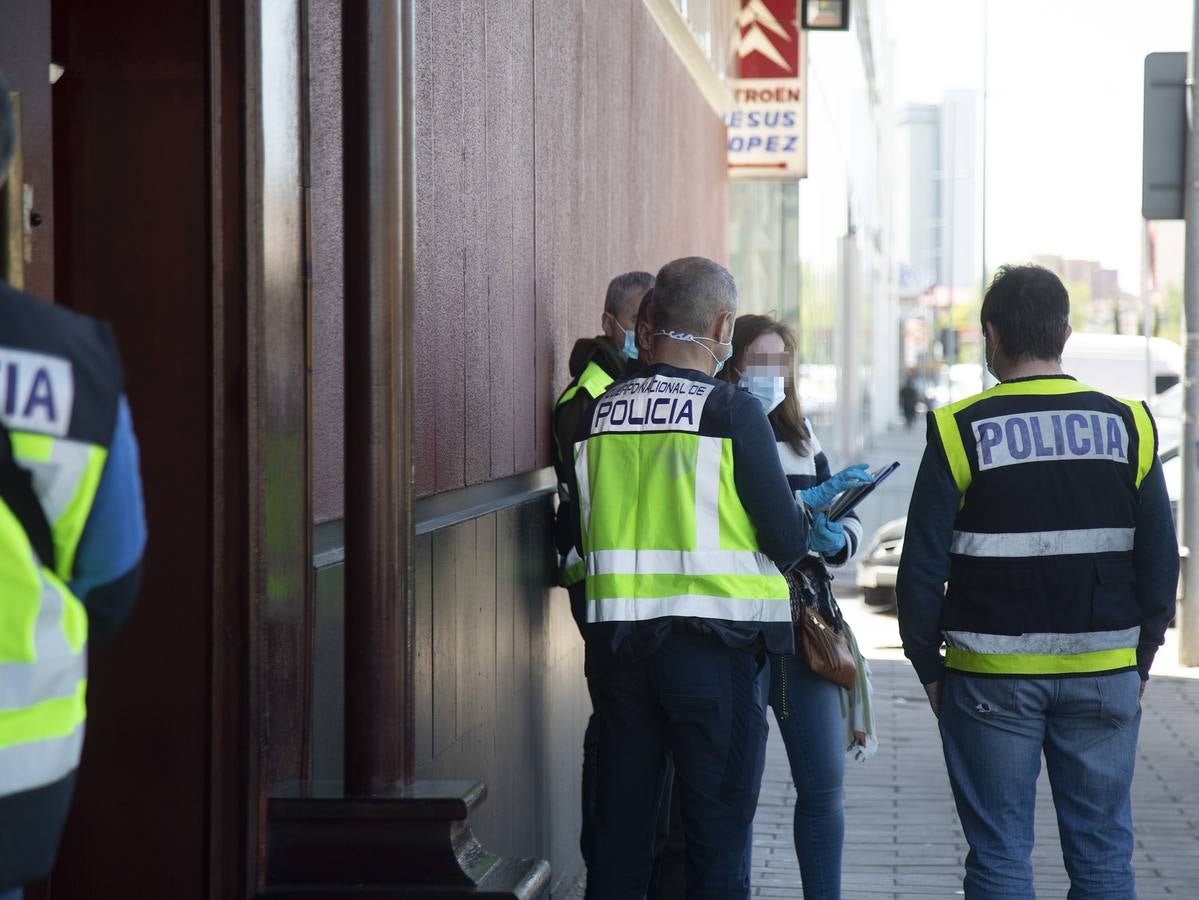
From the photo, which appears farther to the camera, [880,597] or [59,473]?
[880,597]

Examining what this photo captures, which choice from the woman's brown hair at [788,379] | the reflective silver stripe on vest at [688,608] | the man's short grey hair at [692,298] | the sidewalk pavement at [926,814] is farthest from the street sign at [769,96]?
the reflective silver stripe on vest at [688,608]

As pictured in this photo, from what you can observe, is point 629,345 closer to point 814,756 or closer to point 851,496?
point 851,496

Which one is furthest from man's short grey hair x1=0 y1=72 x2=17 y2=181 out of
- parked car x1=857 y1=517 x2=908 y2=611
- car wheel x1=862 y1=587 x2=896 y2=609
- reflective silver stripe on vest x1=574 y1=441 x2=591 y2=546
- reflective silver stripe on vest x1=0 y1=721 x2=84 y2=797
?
car wheel x1=862 y1=587 x2=896 y2=609

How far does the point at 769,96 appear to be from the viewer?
1455 cm

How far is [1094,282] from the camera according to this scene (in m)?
148

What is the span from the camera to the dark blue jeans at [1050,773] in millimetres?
3900

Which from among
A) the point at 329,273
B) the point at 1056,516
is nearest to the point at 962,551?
the point at 1056,516

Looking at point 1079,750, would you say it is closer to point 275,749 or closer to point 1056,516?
point 1056,516

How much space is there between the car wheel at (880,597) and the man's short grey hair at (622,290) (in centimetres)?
742

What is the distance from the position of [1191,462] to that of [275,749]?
8051 mm

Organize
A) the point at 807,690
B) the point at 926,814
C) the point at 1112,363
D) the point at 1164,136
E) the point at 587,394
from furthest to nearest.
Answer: the point at 1112,363
the point at 1164,136
the point at 926,814
the point at 587,394
the point at 807,690

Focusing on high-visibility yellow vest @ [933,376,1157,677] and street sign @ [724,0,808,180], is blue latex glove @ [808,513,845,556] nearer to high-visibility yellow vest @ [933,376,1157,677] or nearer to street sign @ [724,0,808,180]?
high-visibility yellow vest @ [933,376,1157,677]

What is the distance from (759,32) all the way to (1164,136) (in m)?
5.43

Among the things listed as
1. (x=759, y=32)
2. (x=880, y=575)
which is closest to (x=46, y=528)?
(x=880, y=575)
